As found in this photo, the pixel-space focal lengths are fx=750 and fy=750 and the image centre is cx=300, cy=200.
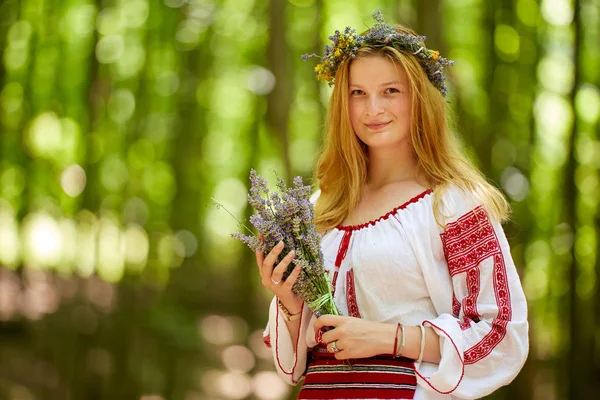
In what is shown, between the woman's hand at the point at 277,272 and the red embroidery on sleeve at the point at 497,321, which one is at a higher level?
the woman's hand at the point at 277,272

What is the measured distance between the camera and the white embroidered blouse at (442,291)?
170 cm

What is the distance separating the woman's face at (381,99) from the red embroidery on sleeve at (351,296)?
0.36 metres

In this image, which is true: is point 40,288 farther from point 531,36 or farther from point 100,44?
point 531,36

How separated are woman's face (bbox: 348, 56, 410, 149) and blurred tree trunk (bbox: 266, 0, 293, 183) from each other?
3.02 m

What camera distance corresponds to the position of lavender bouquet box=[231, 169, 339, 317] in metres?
1.74

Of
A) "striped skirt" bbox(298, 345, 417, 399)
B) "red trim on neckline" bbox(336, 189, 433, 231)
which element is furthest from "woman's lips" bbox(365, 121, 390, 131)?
"striped skirt" bbox(298, 345, 417, 399)

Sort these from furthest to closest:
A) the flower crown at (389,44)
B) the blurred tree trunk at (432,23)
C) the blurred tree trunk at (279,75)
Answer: the blurred tree trunk at (279,75)
the blurred tree trunk at (432,23)
the flower crown at (389,44)

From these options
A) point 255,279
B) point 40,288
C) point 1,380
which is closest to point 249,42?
point 255,279

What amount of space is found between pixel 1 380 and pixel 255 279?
1.98 m

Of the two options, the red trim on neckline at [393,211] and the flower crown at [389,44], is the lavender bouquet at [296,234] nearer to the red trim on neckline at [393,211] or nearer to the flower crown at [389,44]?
the red trim on neckline at [393,211]

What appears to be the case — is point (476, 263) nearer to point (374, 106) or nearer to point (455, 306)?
point (455, 306)

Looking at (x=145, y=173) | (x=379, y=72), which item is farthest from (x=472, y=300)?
(x=145, y=173)

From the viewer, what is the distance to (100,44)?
5824mm

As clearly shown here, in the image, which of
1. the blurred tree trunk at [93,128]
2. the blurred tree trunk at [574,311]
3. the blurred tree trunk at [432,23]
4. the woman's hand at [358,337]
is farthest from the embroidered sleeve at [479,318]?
the blurred tree trunk at [93,128]
